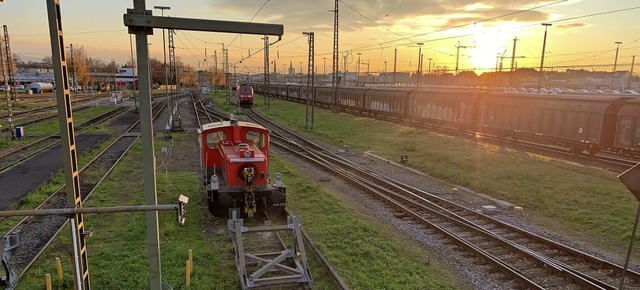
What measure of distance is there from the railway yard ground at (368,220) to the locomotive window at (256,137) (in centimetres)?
240

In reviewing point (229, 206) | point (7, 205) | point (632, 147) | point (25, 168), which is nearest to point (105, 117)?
point (25, 168)

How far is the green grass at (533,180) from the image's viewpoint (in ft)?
39.1

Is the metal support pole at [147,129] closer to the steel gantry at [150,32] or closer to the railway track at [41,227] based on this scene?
the steel gantry at [150,32]

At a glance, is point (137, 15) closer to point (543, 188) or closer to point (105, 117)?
Result: point (543, 188)

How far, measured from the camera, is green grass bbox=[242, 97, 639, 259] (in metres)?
11.9

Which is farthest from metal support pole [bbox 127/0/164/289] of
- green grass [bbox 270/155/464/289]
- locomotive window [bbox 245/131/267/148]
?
locomotive window [bbox 245/131/267/148]

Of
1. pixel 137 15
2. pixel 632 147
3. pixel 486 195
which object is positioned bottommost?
pixel 486 195

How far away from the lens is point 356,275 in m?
8.34

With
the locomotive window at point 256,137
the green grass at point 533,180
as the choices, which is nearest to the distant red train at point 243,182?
the locomotive window at point 256,137

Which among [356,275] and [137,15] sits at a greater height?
[137,15]

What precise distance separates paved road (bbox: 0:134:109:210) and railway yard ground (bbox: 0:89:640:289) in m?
0.75

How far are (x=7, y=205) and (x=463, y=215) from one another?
15.2 meters

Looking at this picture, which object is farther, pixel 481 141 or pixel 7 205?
pixel 481 141

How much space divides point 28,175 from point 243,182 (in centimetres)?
1171
